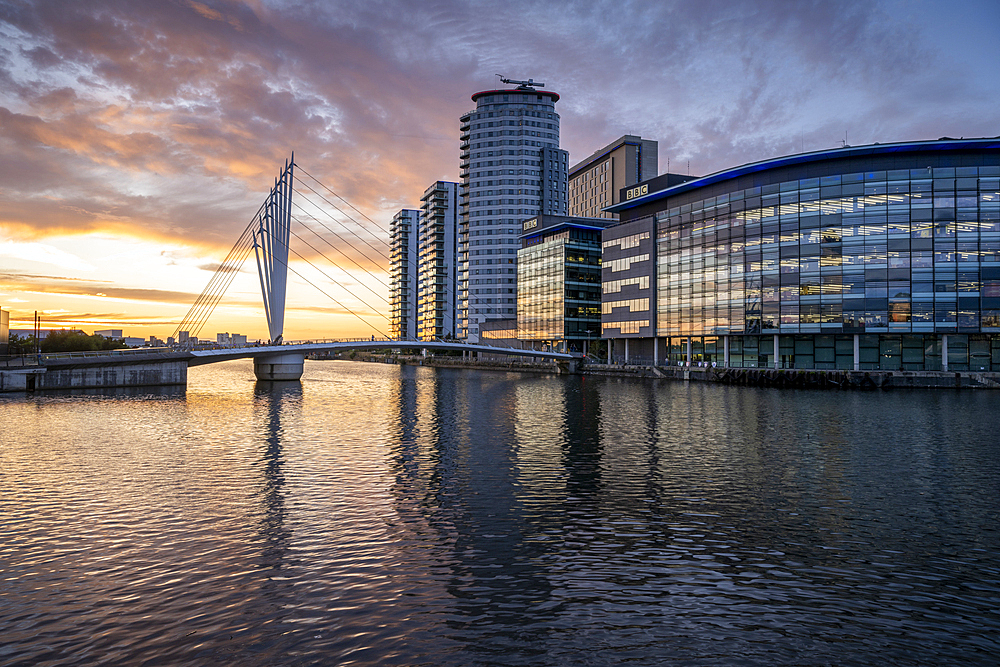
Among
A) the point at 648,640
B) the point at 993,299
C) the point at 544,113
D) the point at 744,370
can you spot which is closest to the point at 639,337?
the point at 744,370

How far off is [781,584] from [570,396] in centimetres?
5338

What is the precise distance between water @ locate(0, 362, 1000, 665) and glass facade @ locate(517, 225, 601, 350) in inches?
4342

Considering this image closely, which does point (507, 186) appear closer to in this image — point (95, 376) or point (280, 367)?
point (280, 367)

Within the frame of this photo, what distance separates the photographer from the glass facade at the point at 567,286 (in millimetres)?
143750

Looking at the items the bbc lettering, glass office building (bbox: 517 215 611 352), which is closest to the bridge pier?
glass office building (bbox: 517 215 611 352)

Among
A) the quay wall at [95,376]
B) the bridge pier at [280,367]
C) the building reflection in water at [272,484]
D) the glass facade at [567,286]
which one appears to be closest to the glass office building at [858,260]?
the glass facade at [567,286]

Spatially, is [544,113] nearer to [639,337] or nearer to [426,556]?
[639,337]

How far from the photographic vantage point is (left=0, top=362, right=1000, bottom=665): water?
35.7ft

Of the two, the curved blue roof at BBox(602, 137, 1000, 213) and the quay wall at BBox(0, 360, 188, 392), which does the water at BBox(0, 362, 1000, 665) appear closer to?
the quay wall at BBox(0, 360, 188, 392)

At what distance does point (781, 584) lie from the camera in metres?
13.5

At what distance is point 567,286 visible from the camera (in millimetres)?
143500

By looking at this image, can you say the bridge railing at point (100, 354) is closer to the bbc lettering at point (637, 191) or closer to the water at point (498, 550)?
the water at point (498, 550)

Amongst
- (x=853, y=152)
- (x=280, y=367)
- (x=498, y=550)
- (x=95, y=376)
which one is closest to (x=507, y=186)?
(x=853, y=152)

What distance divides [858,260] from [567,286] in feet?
209
